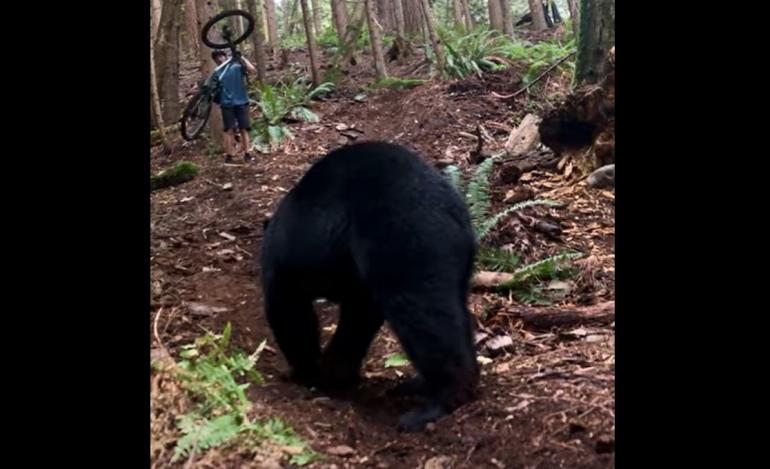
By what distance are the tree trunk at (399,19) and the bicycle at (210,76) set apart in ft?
26.3

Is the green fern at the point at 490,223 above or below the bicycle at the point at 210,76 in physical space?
below

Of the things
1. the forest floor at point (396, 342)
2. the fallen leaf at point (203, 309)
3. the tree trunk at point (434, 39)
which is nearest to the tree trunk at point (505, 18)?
the tree trunk at point (434, 39)

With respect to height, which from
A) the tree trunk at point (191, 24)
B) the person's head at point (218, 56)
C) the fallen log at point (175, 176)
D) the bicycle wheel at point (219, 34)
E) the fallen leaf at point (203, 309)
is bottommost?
the fallen leaf at point (203, 309)

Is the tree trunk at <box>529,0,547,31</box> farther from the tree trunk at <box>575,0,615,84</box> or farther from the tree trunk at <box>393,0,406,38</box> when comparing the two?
the tree trunk at <box>575,0,615,84</box>

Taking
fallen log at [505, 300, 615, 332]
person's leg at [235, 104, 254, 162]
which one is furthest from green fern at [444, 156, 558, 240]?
person's leg at [235, 104, 254, 162]

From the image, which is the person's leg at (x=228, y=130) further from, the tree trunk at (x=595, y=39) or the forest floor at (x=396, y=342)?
the tree trunk at (x=595, y=39)

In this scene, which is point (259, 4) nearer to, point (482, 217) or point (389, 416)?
point (482, 217)

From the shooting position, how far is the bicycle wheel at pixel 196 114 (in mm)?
15289

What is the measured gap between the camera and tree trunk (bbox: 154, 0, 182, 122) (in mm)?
17406

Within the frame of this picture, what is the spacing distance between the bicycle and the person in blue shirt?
134 millimetres
